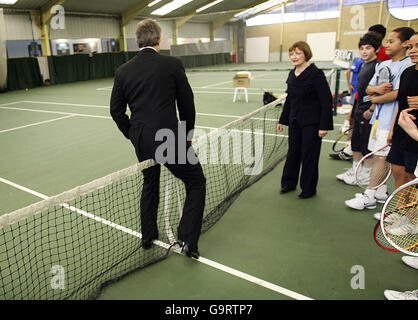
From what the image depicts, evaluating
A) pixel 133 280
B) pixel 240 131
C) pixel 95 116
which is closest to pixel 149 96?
pixel 133 280

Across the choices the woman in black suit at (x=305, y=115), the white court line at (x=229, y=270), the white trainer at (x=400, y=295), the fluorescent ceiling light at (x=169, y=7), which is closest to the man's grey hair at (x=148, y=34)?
the white court line at (x=229, y=270)

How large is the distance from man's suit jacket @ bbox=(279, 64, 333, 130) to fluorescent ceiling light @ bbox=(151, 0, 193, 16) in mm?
21725

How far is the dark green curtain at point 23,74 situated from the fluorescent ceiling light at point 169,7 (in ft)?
32.5

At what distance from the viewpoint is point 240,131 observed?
22.9 ft

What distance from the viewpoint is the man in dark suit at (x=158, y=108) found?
2463 millimetres

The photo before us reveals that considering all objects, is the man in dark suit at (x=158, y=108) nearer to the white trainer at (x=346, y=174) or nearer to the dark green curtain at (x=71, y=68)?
the white trainer at (x=346, y=174)

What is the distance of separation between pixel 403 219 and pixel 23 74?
65.6 feet

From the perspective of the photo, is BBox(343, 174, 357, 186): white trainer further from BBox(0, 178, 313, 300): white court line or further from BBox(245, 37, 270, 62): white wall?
BBox(245, 37, 270, 62): white wall

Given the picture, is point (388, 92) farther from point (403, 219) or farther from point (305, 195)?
point (403, 219)

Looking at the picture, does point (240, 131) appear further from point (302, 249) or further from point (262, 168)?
point (302, 249)

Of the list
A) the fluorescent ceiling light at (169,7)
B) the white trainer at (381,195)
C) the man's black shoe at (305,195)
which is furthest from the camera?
the fluorescent ceiling light at (169,7)

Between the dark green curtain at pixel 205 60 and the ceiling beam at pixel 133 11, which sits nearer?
the ceiling beam at pixel 133 11

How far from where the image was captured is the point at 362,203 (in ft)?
12.1

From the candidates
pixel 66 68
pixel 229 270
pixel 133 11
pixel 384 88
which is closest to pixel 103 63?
pixel 66 68
